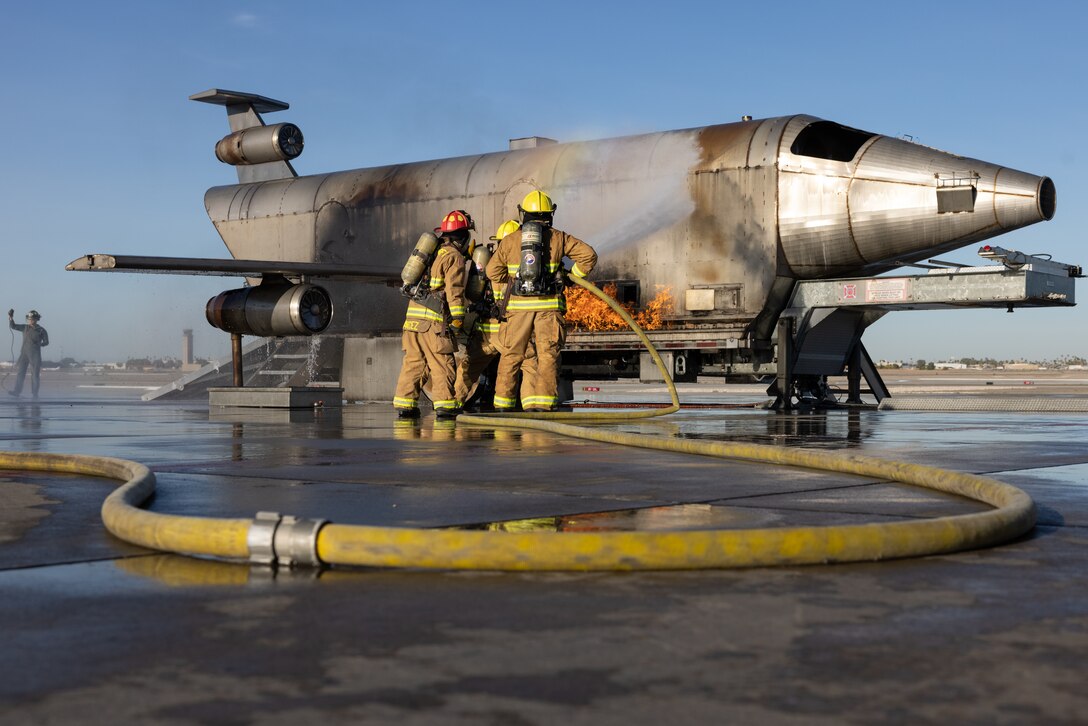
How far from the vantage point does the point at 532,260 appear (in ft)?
40.2

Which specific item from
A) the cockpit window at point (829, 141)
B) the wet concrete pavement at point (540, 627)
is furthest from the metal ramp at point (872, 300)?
the wet concrete pavement at point (540, 627)

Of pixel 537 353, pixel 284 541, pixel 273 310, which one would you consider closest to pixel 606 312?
pixel 537 353

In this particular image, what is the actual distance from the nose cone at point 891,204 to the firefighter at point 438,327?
4.36 meters

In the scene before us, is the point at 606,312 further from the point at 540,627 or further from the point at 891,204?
the point at 540,627

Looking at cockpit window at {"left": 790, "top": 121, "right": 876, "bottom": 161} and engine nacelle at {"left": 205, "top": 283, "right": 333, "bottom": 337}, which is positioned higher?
cockpit window at {"left": 790, "top": 121, "right": 876, "bottom": 161}

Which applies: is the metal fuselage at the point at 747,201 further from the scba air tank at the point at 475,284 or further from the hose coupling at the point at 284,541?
the hose coupling at the point at 284,541

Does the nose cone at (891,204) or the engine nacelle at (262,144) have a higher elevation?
the engine nacelle at (262,144)

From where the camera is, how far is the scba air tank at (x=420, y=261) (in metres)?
12.8

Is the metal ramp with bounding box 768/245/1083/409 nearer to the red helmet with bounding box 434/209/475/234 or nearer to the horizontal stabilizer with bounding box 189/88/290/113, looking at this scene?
the red helmet with bounding box 434/209/475/234

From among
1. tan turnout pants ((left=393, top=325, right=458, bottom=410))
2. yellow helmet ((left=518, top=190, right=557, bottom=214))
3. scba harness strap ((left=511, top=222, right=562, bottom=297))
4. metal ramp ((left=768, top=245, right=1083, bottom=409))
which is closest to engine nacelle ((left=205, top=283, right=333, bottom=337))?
tan turnout pants ((left=393, top=325, right=458, bottom=410))

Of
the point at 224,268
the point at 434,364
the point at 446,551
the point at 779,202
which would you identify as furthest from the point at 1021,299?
the point at 446,551

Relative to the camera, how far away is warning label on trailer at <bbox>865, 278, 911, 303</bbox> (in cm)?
1420

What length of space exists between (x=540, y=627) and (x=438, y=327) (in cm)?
1010

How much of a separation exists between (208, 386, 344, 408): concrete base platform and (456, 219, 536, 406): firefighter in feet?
11.0
